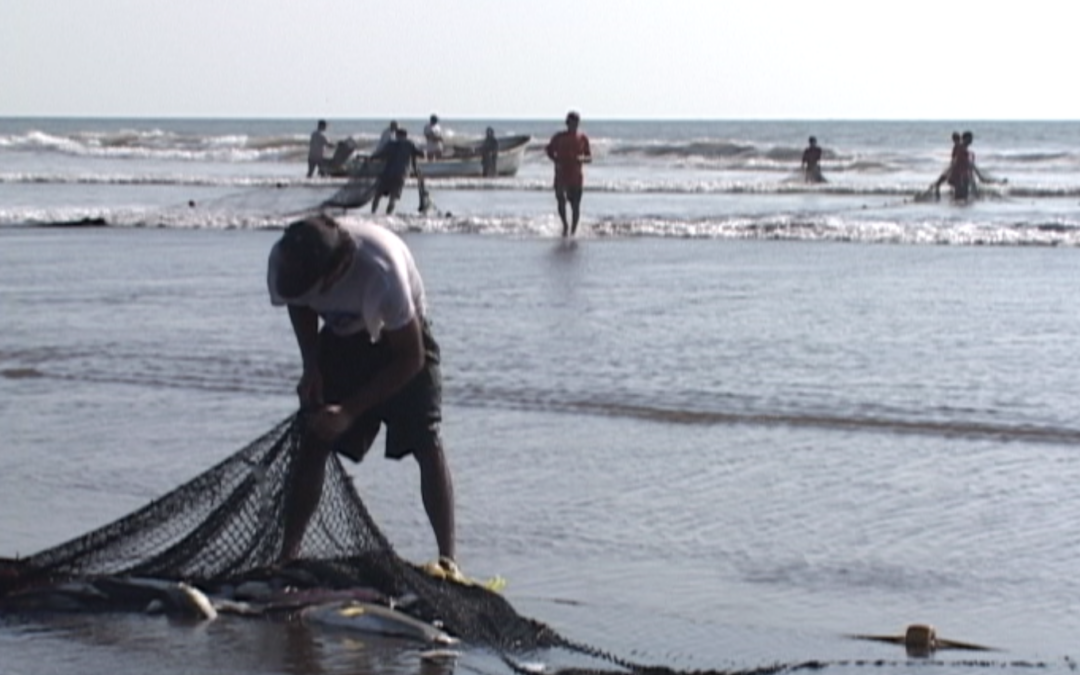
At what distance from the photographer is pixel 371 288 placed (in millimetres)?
6289

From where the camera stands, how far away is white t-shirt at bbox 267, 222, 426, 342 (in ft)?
20.6

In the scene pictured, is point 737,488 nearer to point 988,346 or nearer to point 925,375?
point 925,375

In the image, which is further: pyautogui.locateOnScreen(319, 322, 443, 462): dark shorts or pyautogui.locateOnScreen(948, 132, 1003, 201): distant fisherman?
pyautogui.locateOnScreen(948, 132, 1003, 201): distant fisherman

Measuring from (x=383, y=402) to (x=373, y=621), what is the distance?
0.78 meters

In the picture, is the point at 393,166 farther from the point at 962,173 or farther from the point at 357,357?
the point at 357,357

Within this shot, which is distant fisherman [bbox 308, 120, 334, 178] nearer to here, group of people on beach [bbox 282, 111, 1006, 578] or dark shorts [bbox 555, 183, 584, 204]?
dark shorts [bbox 555, 183, 584, 204]

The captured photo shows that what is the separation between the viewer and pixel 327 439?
6.49m

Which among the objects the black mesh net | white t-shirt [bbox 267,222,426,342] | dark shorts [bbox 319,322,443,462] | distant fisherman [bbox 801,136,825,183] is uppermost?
white t-shirt [bbox 267,222,426,342]

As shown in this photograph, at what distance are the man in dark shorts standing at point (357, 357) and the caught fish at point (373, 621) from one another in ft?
1.11

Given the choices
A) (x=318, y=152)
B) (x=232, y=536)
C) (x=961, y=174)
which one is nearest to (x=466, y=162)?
(x=318, y=152)

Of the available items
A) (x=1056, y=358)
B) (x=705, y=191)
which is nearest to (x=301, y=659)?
(x=1056, y=358)

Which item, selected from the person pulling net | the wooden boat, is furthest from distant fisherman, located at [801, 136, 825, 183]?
the person pulling net

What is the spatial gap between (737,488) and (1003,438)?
188 cm

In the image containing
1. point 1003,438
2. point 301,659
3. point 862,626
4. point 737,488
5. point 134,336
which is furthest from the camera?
point 134,336
